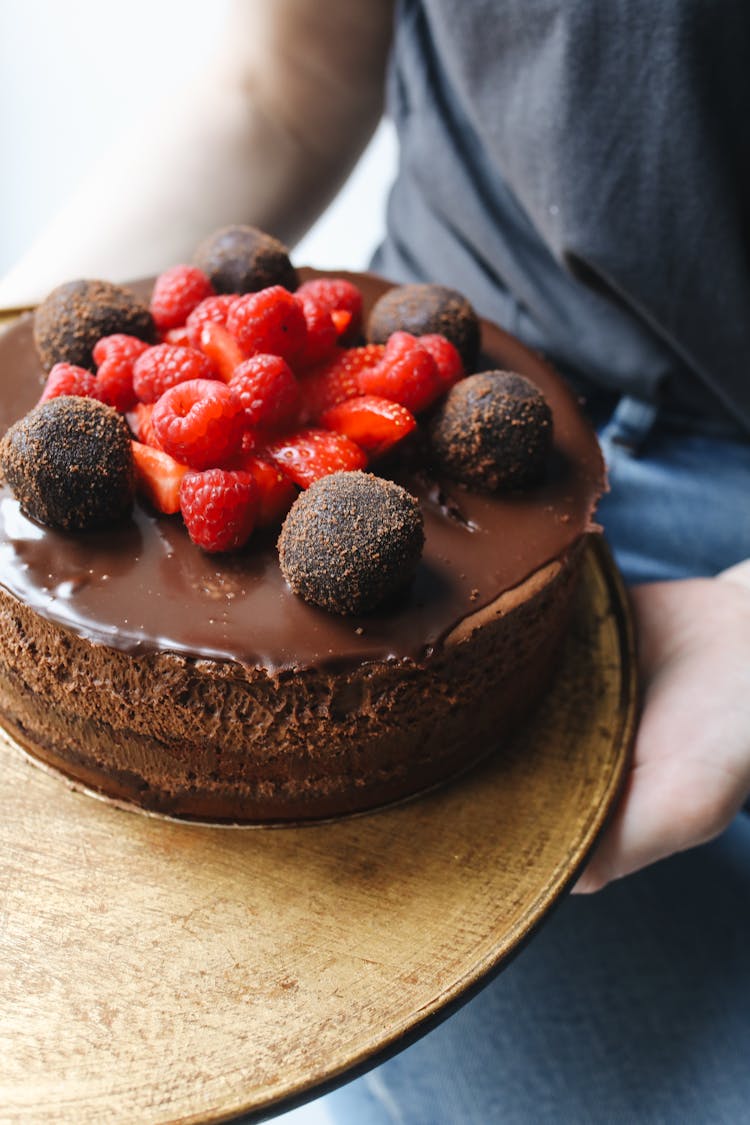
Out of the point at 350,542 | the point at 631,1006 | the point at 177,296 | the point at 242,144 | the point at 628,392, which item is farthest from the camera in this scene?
the point at 242,144

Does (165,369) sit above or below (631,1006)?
above

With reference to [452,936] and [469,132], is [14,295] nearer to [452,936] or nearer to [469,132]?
[469,132]

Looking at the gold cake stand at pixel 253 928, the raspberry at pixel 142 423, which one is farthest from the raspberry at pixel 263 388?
the gold cake stand at pixel 253 928

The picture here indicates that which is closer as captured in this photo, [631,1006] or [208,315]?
[208,315]

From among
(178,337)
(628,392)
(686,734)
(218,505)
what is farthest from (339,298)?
(686,734)

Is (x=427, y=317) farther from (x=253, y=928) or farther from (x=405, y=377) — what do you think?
(x=253, y=928)

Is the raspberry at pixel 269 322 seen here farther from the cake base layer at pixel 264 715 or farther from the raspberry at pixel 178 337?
the cake base layer at pixel 264 715

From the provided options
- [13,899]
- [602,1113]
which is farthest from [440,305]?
[602,1113]
